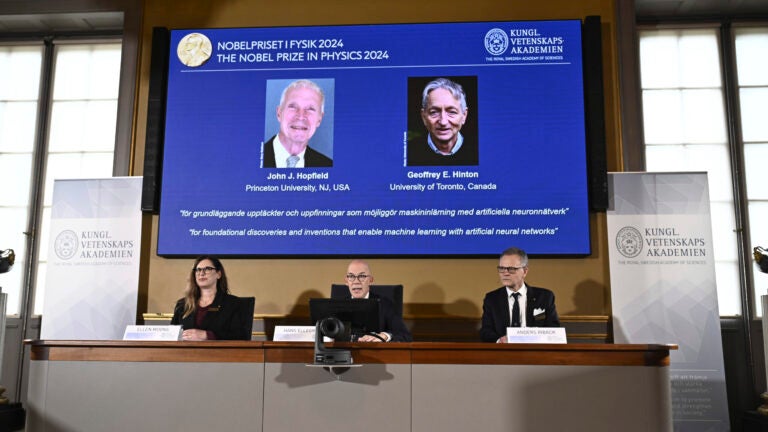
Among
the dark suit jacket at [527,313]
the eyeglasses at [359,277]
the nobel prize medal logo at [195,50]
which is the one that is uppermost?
the nobel prize medal logo at [195,50]

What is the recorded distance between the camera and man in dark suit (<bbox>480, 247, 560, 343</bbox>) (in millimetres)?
4188

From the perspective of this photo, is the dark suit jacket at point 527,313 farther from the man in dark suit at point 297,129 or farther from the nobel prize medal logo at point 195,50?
the nobel prize medal logo at point 195,50

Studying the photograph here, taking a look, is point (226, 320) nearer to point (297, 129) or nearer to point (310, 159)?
point (310, 159)

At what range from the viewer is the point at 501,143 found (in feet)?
16.9

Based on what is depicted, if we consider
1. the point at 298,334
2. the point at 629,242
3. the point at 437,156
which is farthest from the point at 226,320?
the point at 629,242

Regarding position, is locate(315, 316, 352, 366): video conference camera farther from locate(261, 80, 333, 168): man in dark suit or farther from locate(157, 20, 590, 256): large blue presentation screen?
locate(261, 80, 333, 168): man in dark suit

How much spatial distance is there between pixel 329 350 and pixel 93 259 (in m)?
3.10

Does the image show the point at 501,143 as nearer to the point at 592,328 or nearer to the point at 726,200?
the point at 592,328

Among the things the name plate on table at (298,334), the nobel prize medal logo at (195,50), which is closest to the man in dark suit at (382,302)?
the name plate on table at (298,334)

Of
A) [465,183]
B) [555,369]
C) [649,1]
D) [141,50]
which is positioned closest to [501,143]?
[465,183]

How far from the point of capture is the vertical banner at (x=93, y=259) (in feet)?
Answer: 16.9

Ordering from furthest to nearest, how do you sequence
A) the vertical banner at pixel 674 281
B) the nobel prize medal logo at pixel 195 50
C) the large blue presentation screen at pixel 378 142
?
the nobel prize medal logo at pixel 195 50 → the large blue presentation screen at pixel 378 142 → the vertical banner at pixel 674 281

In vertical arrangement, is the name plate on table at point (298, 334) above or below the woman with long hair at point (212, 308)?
below

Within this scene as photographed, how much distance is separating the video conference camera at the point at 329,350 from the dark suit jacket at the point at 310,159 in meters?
2.47
